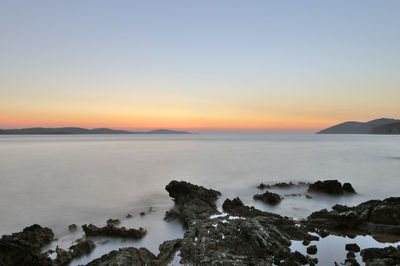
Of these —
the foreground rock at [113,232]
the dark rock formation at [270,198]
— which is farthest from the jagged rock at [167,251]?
the dark rock formation at [270,198]

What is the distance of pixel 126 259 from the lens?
7.25 metres

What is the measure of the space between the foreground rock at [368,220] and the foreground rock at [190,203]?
529 centimetres

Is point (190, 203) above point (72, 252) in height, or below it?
above

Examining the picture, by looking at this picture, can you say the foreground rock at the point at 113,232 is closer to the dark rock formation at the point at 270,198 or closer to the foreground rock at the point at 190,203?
the foreground rock at the point at 190,203

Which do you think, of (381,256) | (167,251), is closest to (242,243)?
(167,251)

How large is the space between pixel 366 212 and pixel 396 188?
49.6 ft

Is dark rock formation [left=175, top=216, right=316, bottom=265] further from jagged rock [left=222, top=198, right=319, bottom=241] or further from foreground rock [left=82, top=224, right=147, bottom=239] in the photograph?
foreground rock [left=82, top=224, right=147, bottom=239]

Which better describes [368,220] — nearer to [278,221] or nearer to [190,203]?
[278,221]

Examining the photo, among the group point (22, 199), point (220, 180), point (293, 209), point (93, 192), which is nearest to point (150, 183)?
point (93, 192)

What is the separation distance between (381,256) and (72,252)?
10820mm

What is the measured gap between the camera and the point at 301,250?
29.3ft

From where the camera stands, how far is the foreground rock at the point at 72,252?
28.5 ft

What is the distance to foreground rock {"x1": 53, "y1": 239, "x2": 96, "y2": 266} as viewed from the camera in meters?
8.67

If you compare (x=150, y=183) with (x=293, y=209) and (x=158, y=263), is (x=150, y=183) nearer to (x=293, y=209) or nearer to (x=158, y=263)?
(x=293, y=209)
